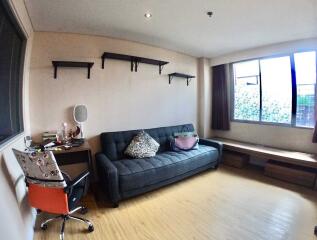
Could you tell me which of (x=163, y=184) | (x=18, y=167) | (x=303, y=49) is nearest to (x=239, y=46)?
(x=303, y=49)

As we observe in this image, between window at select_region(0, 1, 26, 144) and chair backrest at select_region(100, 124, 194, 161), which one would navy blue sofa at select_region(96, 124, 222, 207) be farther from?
window at select_region(0, 1, 26, 144)

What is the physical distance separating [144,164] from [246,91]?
9.24ft

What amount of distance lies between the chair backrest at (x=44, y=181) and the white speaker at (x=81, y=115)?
1147 millimetres

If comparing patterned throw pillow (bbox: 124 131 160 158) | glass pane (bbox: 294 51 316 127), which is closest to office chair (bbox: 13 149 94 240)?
patterned throw pillow (bbox: 124 131 160 158)

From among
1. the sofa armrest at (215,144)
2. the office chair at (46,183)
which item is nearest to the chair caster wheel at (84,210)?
the office chair at (46,183)

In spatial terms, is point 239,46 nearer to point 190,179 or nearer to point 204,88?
point 204,88

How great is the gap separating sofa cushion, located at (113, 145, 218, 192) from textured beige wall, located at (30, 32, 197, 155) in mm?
782

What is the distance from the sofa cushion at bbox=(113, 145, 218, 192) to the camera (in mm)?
2381

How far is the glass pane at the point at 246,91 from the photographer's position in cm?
387

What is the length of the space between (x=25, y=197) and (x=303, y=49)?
14.2 ft

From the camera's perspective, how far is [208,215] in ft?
7.24

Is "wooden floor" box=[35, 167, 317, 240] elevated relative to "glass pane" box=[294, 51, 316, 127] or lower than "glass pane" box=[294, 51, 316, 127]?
lower

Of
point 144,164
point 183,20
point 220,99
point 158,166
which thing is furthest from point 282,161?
point 183,20

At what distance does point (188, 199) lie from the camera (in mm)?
2570
